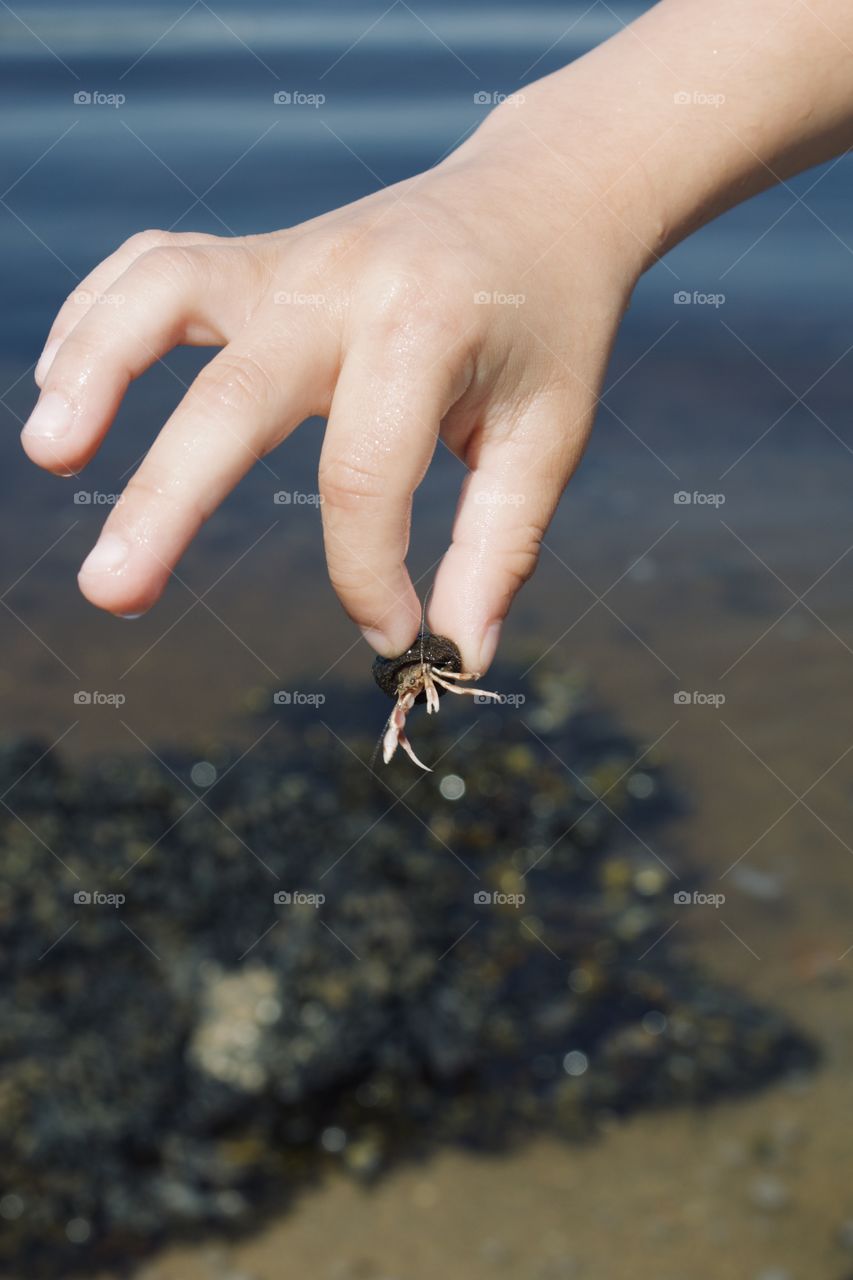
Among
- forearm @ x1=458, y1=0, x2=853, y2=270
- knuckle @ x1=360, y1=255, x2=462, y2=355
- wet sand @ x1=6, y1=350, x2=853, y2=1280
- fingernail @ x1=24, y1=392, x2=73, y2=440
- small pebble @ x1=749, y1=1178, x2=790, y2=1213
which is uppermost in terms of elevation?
forearm @ x1=458, y1=0, x2=853, y2=270

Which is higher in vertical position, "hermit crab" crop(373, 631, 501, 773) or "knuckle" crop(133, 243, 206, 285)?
"knuckle" crop(133, 243, 206, 285)

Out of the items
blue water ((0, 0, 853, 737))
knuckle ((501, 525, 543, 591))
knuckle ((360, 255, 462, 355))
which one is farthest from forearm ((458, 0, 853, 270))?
blue water ((0, 0, 853, 737))

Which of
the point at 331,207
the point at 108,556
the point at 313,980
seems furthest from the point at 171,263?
the point at 331,207

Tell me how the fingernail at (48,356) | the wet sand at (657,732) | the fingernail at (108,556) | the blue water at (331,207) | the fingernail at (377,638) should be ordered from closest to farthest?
the fingernail at (108,556) < the fingernail at (377,638) < the fingernail at (48,356) < the wet sand at (657,732) < the blue water at (331,207)

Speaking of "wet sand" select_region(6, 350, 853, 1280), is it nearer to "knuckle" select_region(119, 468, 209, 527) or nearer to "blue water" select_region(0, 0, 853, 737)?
"blue water" select_region(0, 0, 853, 737)

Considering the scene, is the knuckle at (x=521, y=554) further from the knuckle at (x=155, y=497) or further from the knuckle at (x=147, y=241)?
the knuckle at (x=147, y=241)

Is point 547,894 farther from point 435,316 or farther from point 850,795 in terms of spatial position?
point 435,316

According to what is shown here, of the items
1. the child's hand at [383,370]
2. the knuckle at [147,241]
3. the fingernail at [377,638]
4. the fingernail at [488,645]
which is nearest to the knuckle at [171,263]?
the child's hand at [383,370]
